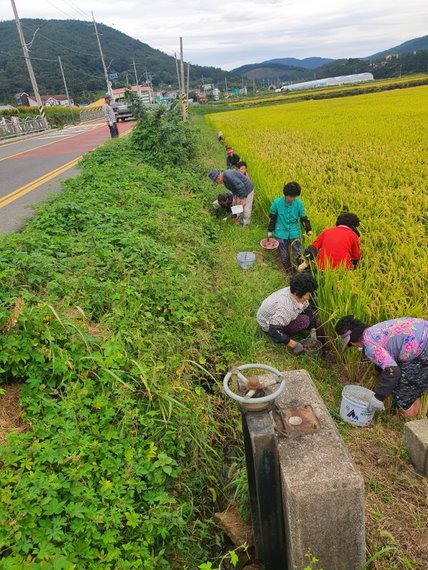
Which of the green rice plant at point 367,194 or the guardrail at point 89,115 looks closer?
the green rice plant at point 367,194

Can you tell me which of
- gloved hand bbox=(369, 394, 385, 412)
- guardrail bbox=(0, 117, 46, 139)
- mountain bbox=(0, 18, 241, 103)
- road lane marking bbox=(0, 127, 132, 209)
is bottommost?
guardrail bbox=(0, 117, 46, 139)

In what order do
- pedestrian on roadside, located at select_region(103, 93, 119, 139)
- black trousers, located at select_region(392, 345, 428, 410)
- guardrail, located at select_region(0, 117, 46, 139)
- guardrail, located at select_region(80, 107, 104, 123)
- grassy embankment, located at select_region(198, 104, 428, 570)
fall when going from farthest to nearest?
guardrail, located at select_region(80, 107, 104, 123) < guardrail, located at select_region(0, 117, 46, 139) < pedestrian on roadside, located at select_region(103, 93, 119, 139) < black trousers, located at select_region(392, 345, 428, 410) < grassy embankment, located at select_region(198, 104, 428, 570)

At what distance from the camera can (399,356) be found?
9.47 ft

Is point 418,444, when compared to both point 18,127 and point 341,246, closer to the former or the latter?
Answer: point 341,246

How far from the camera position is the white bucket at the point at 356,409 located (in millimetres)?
2865

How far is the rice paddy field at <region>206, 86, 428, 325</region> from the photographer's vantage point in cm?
353

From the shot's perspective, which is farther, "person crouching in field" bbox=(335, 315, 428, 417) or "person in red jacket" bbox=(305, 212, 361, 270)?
"person in red jacket" bbox=(305, 212, 361, 270)

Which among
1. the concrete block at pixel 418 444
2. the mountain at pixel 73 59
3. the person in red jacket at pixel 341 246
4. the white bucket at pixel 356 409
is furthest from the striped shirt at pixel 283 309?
the mountain at pixel 73 59

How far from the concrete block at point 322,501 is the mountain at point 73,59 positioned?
2157 inches

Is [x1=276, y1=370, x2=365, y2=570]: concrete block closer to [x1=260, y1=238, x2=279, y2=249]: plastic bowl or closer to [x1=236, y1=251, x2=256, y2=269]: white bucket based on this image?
[x1=236, y1=251, x2=256, y2=269]: white bucket

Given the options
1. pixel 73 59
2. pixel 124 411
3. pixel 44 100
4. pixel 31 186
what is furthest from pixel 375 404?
pixel 73 59

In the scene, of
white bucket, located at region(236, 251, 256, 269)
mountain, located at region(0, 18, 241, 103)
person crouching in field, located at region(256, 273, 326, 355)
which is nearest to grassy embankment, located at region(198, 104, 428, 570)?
person crouching in field, located at region(256, 273, 326, 355)

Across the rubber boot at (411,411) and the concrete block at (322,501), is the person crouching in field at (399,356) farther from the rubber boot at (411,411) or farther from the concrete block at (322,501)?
the concrete block at (322,501)

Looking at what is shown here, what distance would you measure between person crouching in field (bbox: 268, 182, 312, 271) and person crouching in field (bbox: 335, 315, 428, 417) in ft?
7.55
